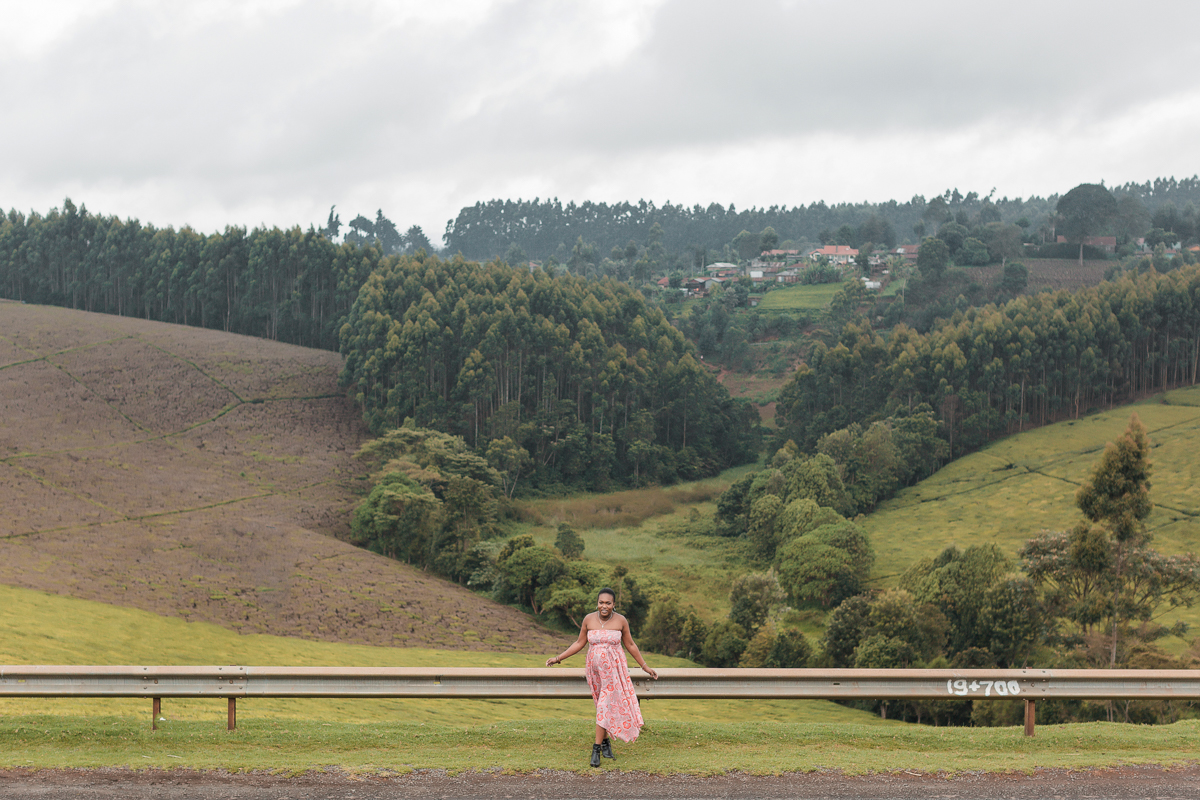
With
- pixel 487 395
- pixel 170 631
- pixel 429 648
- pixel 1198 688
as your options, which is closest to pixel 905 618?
pixel 429 648

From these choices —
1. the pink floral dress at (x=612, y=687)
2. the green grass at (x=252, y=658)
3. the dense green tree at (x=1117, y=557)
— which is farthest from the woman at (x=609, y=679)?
the dense green tree at (x=1117, y=557)

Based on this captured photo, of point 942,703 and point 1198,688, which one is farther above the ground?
point 1198,688

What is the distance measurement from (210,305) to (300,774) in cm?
9401

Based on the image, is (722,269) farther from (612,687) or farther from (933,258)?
(612,687)

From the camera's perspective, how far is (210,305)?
308 ft

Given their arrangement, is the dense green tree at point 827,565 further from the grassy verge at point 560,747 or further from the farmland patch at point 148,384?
the farmland patch at point 148,384

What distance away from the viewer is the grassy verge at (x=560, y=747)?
27.7 ft

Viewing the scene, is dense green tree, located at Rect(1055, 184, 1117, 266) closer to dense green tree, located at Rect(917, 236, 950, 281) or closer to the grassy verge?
dense green tree, located at Rect(917, 236, 950, 281)

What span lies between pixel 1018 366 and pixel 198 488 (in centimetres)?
5858

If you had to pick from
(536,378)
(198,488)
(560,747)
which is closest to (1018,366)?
(536,378)

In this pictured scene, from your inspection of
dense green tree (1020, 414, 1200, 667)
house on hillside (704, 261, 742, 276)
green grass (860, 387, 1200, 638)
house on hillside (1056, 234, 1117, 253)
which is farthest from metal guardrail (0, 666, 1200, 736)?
house on hillside (704, 261, 742, 276)

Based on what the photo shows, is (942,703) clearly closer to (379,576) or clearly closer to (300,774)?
(300,774)

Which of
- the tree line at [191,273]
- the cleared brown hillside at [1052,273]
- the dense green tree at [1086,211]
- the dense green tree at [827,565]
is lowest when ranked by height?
the dense green tree at [827,565]

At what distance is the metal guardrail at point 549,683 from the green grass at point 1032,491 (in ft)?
123
